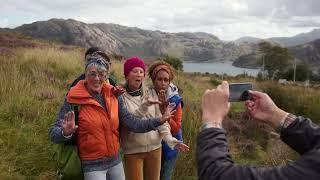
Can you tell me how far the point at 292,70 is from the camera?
62625 mm

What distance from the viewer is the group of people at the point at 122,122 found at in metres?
3.88

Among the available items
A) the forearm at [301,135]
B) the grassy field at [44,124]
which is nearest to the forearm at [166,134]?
the grassy field at [44,124]

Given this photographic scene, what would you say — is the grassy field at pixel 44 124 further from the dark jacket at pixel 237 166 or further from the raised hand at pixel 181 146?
the raised hand at pixel 181 146

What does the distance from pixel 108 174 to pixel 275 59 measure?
64.8 m

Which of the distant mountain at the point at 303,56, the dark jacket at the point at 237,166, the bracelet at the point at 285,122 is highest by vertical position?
the bracelet at the point at 285,122

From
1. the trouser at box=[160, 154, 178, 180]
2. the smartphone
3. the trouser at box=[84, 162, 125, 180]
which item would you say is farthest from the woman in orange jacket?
the smartphone

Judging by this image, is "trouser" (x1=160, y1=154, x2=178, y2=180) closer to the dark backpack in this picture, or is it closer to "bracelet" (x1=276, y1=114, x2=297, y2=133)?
the dark backpack

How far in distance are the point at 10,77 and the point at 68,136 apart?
465 centimetres

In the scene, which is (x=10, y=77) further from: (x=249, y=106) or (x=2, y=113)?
(x=249, y=106)

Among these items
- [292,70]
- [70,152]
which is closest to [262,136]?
[70,152]

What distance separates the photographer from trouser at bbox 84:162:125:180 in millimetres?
3902

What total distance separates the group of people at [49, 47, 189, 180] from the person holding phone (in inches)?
70.1

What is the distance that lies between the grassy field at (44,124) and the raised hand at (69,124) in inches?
50.9

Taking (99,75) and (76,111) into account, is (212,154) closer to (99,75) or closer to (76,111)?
(76,111)
